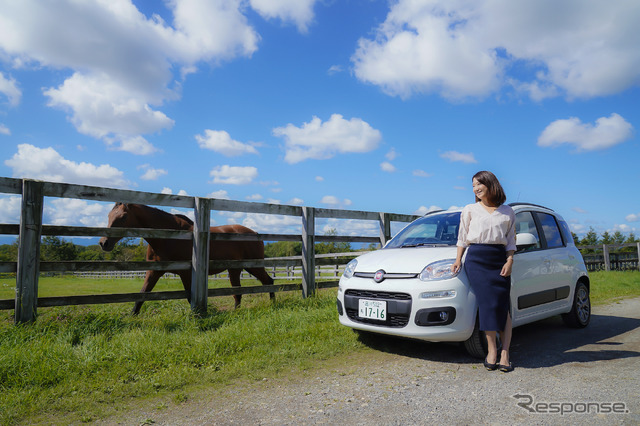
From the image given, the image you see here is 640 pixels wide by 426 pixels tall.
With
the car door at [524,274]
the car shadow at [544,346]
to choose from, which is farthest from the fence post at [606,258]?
the car door at [524,274]

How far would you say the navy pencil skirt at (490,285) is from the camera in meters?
3.82

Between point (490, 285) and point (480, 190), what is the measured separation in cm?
91

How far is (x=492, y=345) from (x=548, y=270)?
175 cm

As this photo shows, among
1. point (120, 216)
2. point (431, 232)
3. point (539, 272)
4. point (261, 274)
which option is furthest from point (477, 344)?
point (261, 274)

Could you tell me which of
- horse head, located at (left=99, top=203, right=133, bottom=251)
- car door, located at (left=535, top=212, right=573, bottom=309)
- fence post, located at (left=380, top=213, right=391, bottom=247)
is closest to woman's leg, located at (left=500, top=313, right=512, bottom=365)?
car door, located at (left=535, top=212, right=573, bottom=309)

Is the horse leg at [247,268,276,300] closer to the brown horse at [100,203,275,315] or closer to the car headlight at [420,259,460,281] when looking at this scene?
the brown horse at [100,203,275,315]

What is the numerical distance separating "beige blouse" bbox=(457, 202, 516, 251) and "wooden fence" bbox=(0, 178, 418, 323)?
3953mm

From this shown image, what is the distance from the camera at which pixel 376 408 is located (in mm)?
2982

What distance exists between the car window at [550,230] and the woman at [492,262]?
184cm

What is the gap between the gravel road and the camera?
9.29 ft

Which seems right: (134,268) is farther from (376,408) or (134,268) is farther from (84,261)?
(376,408)

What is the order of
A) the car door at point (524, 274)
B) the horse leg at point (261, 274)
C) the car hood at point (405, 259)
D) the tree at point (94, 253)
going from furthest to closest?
the horse leg at point (261, 274) < the tree at point (94, 253) < the car door at point (524, 274) < the car hood at point (405, 259)

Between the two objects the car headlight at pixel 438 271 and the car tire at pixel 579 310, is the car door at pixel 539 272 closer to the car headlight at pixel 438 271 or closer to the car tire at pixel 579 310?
the car tire at pixel 579 310

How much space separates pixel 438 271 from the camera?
404 centimetres
